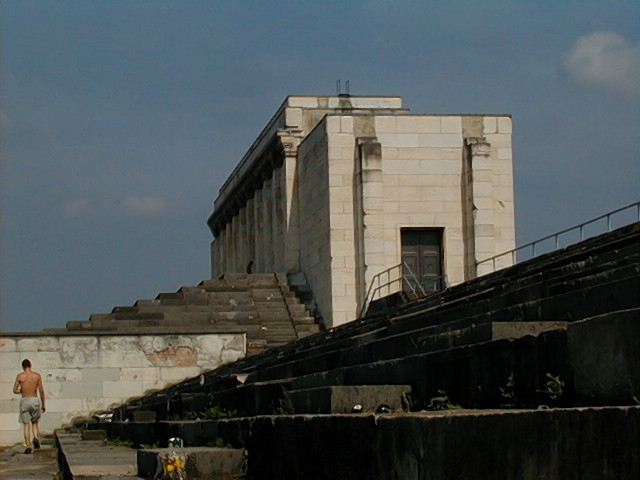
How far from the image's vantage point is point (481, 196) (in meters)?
33.2

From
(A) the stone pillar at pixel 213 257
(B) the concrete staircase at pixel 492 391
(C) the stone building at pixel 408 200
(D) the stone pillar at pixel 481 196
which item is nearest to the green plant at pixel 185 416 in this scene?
(B) the concrete staircase at pixel 492 391

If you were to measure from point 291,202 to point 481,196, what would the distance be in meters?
7.64

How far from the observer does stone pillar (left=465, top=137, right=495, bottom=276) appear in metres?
33.2

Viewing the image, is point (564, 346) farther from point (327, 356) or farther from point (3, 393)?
point (3, 393)

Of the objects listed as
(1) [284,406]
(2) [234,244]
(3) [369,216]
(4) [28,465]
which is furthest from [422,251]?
(1) [284,406]

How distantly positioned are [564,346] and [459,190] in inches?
1089

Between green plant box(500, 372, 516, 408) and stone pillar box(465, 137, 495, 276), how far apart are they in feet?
86.3

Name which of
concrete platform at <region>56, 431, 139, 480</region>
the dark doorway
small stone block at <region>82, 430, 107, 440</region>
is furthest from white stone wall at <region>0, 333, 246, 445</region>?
concrete platform at <region>56, 431, 139, 480</region>

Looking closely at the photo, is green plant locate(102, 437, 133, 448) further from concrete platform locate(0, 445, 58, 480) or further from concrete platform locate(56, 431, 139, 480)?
concrete platform locate(56, 431, 139, 480)

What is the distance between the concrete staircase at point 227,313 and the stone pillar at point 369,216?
190 centimetres

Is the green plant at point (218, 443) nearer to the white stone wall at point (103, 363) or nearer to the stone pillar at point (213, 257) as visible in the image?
the white stone wall at point (103, 363)

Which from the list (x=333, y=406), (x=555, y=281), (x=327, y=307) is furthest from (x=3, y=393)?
(x=333, y=406)

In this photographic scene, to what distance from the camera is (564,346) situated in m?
6.24

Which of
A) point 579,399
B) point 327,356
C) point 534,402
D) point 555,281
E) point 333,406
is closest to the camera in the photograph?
point 579,399
